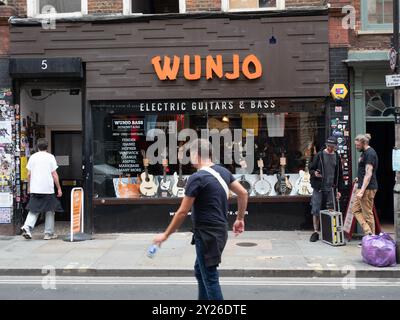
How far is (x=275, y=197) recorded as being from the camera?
37.1 ft

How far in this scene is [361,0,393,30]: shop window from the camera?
1113 cm

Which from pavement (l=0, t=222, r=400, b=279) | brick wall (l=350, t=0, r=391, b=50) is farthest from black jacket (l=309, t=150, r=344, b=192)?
brick wall (l=350, t=0, r=391, b=50)

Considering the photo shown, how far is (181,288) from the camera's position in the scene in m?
7.34

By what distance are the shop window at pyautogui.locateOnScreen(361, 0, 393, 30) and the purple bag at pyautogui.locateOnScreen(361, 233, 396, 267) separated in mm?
4975

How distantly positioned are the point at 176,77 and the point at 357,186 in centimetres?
427

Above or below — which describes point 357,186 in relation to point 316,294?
above

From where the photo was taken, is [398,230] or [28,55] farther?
[28,55]

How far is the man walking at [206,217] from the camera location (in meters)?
5.04

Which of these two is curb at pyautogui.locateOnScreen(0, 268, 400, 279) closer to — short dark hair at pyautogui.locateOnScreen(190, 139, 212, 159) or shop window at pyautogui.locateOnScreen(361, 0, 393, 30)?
short dark hair at pyautogui.locateOnScreen(190, 139, 212, 159)

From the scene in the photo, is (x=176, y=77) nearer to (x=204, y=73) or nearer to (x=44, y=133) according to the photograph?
(x=204, y=73)

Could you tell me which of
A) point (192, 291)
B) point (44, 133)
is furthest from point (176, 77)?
point (192, 291)

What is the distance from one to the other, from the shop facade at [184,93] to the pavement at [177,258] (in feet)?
2.88

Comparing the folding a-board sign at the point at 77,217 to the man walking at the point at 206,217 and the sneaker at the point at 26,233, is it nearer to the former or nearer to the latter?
the sneaker at the point at 26,233

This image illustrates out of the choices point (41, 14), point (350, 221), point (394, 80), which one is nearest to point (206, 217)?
point (394, 80)
